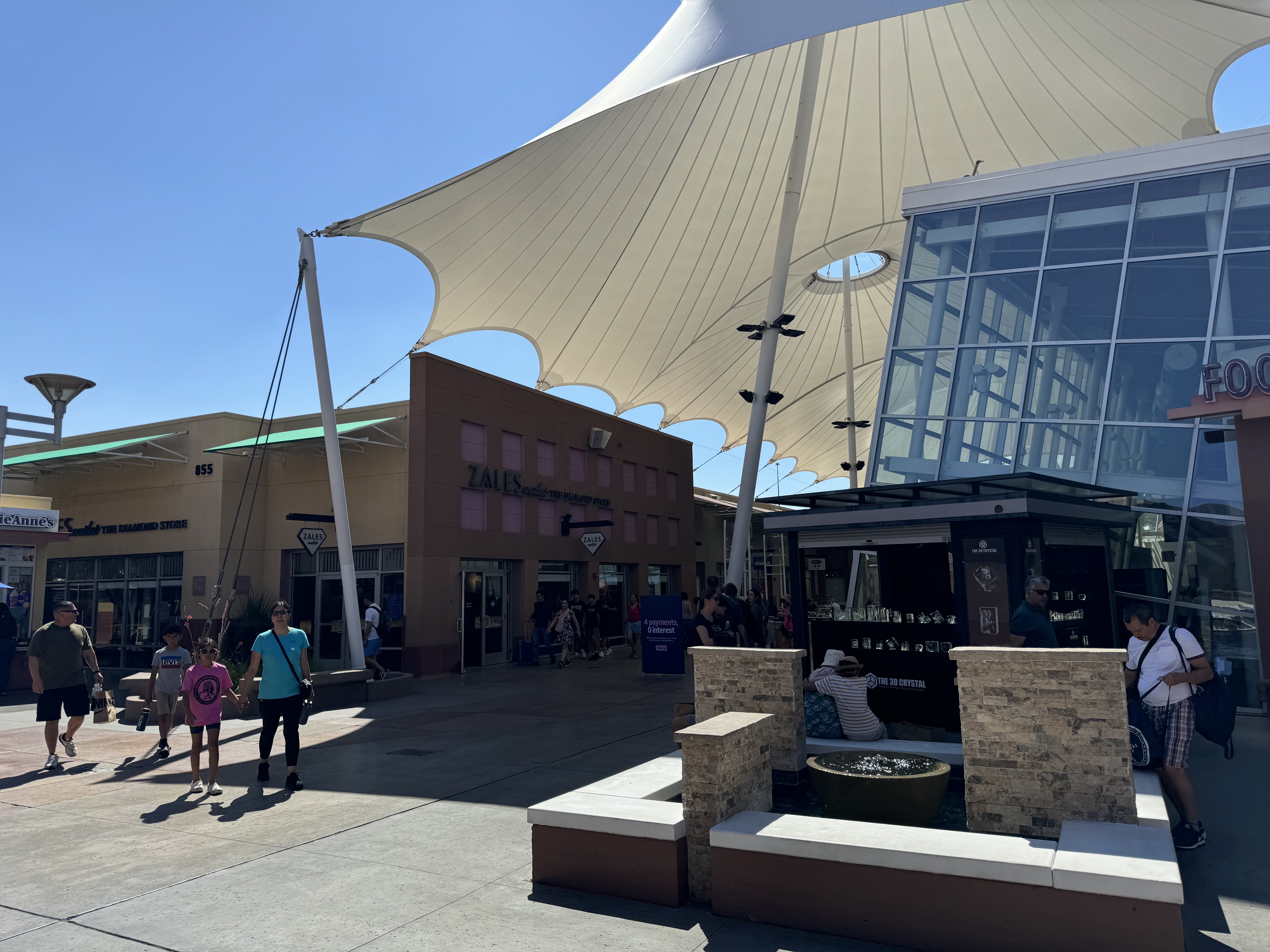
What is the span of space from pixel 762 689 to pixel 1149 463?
31.4ft

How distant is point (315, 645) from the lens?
75.0 feet

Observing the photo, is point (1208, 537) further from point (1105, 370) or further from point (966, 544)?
point (966, 544)

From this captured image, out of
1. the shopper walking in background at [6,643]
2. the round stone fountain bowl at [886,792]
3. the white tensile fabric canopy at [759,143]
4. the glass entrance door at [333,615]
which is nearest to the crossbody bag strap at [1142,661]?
the round stone fountain bowl at [886,792]

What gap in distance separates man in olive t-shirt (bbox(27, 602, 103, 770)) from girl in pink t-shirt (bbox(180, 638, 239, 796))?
92.9 inches

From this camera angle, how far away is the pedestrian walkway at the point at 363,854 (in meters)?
4.65

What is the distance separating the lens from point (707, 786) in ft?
17.1

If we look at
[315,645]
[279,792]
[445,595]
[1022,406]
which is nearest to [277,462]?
[315,645]

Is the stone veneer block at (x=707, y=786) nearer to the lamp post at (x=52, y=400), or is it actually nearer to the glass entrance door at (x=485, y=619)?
the lamp post at (x=52, y=400)

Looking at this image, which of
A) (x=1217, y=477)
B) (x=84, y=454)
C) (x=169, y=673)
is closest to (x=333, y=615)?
(x=84, y=454)

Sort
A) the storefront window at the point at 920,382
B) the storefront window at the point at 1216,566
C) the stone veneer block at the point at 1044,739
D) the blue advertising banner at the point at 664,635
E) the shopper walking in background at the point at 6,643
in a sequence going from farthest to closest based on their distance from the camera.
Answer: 1. the blue advertising banner at the point at 664,635
2. the shopper walking in background at the point at 6,643
3. the storefront window at the point at 920,382
4. the storefront window at the point at 1216,566
5. the stone veneer block at the point at 1044,739

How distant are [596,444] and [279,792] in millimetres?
20612

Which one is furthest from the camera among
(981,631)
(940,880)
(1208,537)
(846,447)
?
(846,447)

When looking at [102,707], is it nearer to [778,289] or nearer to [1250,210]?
[778,289]

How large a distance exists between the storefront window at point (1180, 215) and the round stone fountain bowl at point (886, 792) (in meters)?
12.4
